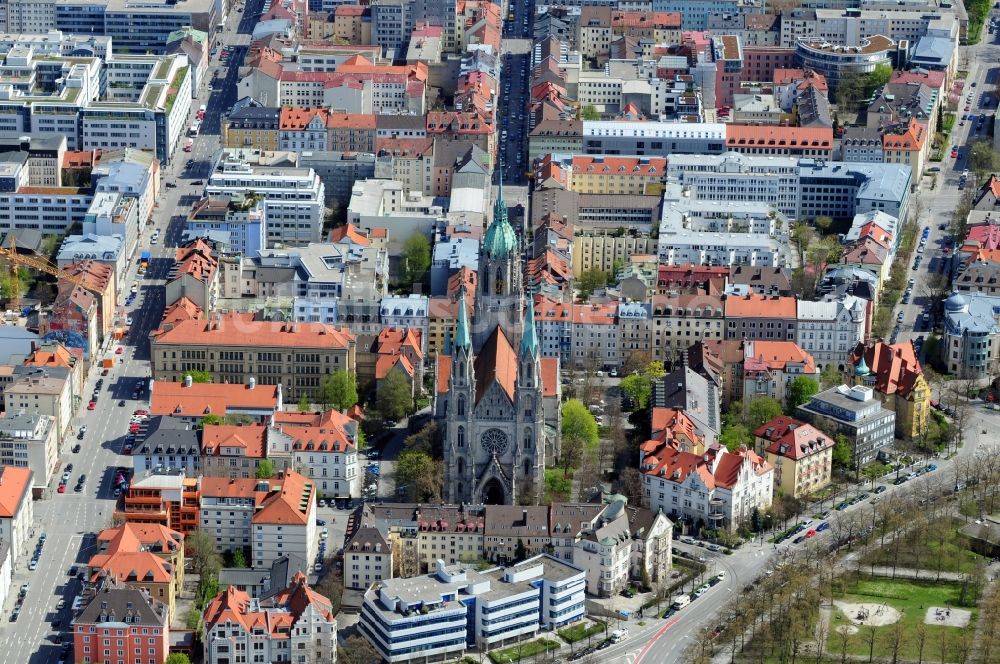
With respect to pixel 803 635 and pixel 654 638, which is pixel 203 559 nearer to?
pixel 654 638

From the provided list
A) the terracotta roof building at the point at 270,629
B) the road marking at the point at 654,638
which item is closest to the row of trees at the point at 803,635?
the road marking at the point at 654,638

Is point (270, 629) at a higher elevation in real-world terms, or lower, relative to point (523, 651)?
higher

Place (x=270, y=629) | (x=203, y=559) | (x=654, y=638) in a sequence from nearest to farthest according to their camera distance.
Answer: (x=270, y=629)
(x=654, y=638)
(x=203, y=559)

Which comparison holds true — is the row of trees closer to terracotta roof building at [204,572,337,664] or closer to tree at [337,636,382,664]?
tree at [337,636,382,664]

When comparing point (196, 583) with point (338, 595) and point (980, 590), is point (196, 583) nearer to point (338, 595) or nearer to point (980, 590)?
point (338, 595)

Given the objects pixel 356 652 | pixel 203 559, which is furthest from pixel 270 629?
pixel 203 559
